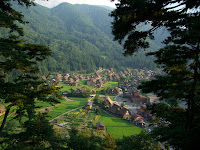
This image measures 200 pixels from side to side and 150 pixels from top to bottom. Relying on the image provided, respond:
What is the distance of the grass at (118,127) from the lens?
20.7 meters

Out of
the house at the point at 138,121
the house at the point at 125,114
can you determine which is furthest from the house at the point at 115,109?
the house at the point at 138,121

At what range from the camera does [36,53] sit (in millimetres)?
6625

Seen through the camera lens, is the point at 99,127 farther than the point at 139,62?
No

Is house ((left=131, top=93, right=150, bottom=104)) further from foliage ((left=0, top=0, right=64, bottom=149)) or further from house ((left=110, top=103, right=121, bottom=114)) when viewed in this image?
foliage ((left=0, top=0, right=64, bottom=149))

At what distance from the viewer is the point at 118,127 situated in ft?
75.2

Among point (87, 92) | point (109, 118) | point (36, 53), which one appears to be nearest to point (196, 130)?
point (36, 53)

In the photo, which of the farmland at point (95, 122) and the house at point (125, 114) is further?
the house at point (125, 114)

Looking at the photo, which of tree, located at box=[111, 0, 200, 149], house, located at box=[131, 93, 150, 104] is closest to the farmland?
house, located at box=[131, 93, 150, 104]

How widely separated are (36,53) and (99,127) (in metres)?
18.8

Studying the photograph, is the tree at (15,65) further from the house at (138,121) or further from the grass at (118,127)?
the house at (138,121)

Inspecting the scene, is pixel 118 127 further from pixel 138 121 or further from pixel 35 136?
pixel 35 136

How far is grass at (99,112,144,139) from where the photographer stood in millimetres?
20745

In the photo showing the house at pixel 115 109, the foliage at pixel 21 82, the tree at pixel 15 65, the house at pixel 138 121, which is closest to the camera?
the tree at pixel 15 65

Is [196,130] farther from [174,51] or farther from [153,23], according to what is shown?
[153,23]
